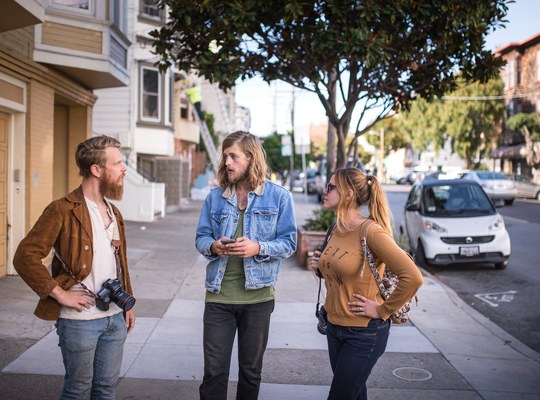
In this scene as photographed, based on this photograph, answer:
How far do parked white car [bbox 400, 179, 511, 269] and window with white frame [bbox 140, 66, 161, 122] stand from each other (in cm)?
1120

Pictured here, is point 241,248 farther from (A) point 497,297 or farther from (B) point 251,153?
(A) point 497,297

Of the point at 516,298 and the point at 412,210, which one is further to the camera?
the point at 412,210

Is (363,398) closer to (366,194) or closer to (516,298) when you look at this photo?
(366,194)

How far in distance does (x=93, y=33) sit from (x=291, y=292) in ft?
Answer: 18.1

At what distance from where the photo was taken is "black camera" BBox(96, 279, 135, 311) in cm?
331

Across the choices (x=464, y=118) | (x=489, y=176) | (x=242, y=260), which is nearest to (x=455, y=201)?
(x=242, y=260)

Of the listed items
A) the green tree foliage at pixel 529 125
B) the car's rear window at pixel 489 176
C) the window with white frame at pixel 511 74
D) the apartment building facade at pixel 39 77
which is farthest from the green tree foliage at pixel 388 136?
the apartment building facade at pixel 39 77

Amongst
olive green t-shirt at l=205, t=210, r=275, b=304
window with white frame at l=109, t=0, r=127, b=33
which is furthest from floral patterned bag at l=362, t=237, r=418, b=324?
window with white frame at l=109, t=0, r=127, b=33

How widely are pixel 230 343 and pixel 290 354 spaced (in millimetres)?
2429

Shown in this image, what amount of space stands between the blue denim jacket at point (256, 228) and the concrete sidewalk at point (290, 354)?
1.59 m

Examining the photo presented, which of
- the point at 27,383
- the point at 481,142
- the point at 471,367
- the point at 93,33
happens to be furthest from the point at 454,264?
the point at 481,142

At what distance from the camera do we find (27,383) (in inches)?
197

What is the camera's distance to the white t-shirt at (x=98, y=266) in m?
3.33

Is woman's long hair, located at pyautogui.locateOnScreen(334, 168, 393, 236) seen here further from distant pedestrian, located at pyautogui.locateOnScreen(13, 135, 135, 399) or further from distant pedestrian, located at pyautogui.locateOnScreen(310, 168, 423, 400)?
distant pedestrian, located at pyautogui.locateOnScreen(13, 135, 135, 399)
